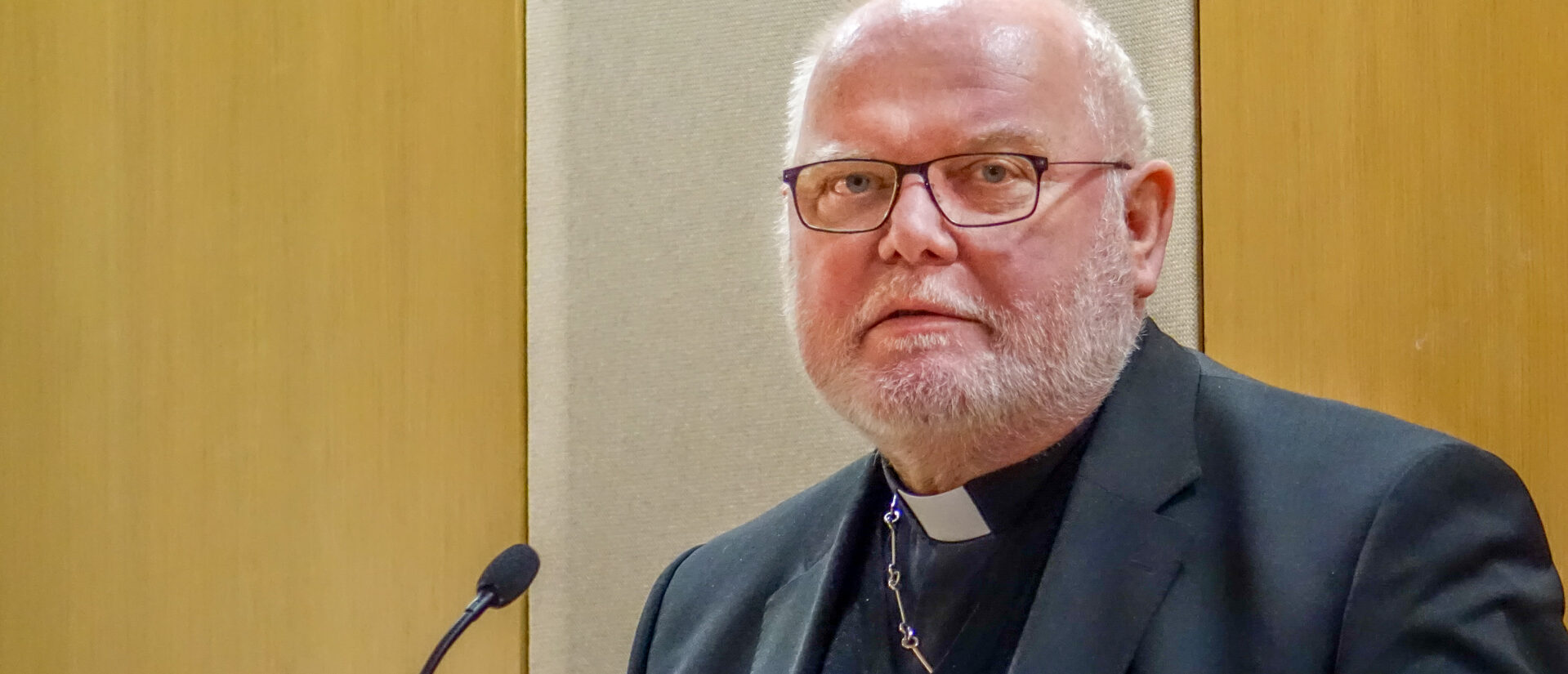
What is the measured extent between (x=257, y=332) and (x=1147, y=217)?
4.79 feet

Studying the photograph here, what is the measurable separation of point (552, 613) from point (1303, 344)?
112 centimetres

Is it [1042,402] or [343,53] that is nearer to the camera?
[1042,402]

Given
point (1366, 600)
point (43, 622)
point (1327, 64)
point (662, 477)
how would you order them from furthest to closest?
point (43, 622), point (662, 477), point (1327, 64), point (1366, 600)

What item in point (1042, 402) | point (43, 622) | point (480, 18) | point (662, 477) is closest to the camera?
point (1042, 402)

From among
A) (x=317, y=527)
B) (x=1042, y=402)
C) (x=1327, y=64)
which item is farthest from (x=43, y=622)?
(x=1327, y=64)

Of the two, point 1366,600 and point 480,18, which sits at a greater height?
point 480,18

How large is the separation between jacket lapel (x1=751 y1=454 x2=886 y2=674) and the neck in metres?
0.13

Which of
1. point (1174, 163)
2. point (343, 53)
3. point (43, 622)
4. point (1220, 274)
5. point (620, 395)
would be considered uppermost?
point (343, 53)

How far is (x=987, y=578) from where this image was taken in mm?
1411

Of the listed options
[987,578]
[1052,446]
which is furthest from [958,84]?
[987,578]

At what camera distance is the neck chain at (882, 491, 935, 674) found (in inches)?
Result: 56.4

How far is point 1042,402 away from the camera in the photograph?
1.36 meters

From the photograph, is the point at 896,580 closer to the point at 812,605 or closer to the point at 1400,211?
the point at 812,605

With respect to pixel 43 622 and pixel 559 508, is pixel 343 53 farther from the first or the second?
pixel 43 622
